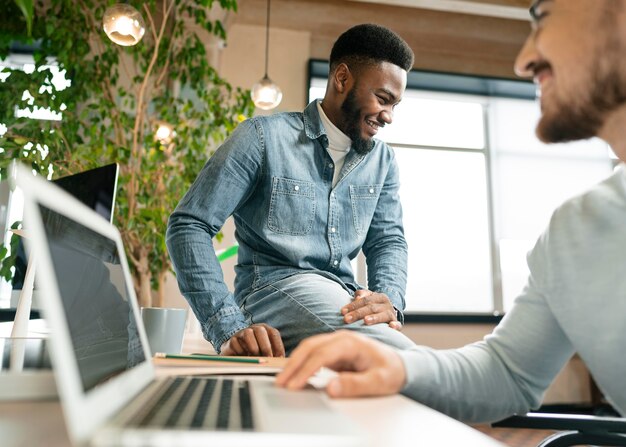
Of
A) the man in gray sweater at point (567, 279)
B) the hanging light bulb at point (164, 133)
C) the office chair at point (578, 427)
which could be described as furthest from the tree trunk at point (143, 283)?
the office chair at point (578, 427)

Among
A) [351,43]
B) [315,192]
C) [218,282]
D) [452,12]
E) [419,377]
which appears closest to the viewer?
[419,377]

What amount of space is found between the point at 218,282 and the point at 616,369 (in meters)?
0.82

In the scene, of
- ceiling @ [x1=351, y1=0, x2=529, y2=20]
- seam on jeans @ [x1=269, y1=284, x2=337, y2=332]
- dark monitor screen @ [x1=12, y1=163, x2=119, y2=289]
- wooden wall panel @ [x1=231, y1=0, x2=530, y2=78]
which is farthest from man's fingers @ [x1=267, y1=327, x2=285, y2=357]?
wooden wall panel @ [x1=231, y1=0, x2=530, y2=78]

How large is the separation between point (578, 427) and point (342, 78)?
3.91ft

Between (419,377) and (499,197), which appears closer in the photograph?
(419,377)

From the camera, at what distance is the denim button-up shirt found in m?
1.27

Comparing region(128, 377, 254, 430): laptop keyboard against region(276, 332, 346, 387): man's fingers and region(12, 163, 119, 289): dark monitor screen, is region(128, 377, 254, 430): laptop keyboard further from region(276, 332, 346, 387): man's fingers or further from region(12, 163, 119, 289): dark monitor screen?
region(12, 163, 119, 289): dark monitor screen

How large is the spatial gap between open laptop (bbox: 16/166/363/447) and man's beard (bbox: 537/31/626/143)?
596mm

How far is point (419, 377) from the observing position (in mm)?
678

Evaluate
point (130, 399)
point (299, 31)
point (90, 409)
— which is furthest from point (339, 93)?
point (299, 31)

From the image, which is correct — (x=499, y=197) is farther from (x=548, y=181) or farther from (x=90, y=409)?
(x=90, y=409)

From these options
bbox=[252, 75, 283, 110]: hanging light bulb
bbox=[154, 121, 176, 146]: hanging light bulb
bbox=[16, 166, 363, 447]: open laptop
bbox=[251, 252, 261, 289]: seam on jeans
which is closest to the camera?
bbox=[16, 166, 363, 447]: open laptop

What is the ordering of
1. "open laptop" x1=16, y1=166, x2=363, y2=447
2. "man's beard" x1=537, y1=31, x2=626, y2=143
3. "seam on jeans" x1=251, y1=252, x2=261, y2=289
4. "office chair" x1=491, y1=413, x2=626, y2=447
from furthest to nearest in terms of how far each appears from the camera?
"seam on jeans" x1=251, y1=252, x2=261, y2=289, "man's beard" x1=537, y1=31, x2=626, y2=143, "office chair" x1=491, y1=413, x2=626, y2=447, "open laptop" x1=16, y1=166, x2=363, y2=447

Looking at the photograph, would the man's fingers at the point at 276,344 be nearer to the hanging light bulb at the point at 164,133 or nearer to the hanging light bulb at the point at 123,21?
the hanging light bulb at the point at 123,21
